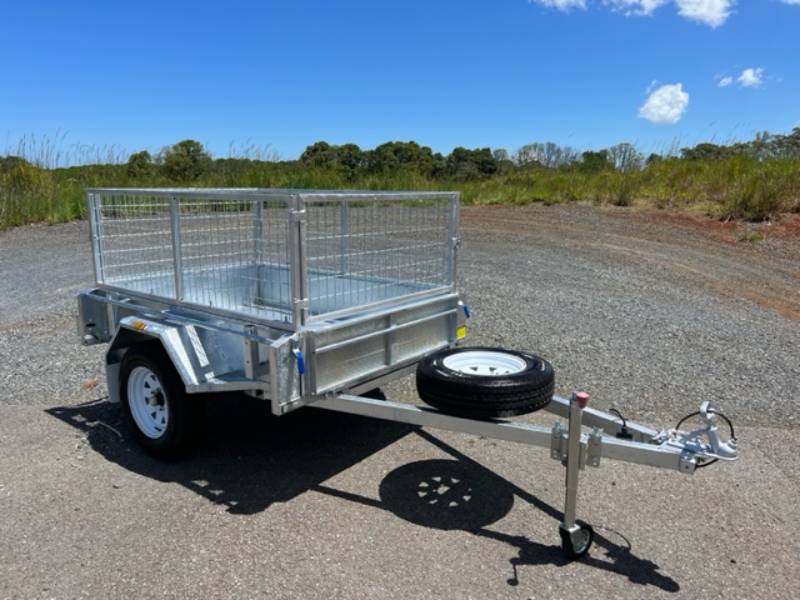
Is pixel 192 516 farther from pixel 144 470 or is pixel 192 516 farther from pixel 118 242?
pixel 118 242

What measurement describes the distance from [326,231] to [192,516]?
194 centimetres

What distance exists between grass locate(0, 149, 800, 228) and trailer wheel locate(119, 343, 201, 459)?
38.7 feet

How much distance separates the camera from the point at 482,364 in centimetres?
357

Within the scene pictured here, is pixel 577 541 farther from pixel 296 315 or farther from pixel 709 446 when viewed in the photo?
pixel 296 315

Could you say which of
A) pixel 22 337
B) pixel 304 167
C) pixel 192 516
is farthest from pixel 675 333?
pixel 304 167

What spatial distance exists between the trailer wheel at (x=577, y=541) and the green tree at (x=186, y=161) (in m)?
16.5

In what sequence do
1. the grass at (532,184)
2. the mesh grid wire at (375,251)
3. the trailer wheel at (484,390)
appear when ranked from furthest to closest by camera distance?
the grass at (532,184) → the mesh grid wire at (375,251) → the trailer wheel at (484,390)

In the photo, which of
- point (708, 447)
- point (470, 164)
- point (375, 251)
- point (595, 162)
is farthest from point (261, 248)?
point (470, 164)

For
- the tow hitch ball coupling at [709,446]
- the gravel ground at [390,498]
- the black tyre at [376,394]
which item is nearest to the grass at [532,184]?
the gravel ground at [390,498]

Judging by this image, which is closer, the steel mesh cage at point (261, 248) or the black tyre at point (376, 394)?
the steel mesh cage at point (261, 248)

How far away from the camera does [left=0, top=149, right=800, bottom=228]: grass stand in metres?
13.1

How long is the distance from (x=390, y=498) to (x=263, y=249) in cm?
181

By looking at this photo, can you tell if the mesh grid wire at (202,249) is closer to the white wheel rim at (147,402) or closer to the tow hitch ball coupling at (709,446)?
the white wheel rim at (147,402)

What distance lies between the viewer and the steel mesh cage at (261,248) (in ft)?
12.7
